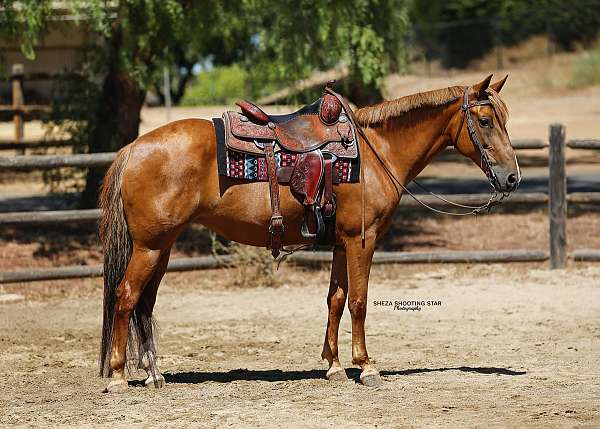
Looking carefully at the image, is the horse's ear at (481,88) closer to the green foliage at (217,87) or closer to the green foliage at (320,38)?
the green foliage at (320,38)

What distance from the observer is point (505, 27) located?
35906 mm

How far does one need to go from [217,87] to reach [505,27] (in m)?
12.3

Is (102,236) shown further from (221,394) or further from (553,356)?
(553,356)

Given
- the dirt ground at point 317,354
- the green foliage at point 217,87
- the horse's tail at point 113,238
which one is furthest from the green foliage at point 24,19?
the green foliage at point 217,87

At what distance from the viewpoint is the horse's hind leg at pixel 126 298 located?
242 inches

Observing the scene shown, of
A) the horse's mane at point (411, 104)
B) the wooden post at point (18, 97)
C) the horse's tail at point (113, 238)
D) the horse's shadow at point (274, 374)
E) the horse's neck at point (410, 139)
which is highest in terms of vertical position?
the wooden post at point (18, 97)

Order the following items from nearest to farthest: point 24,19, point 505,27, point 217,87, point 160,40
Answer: point 24,19, point 160,40, point 505,27, point 217,87

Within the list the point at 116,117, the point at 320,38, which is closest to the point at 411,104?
the point at 320,38

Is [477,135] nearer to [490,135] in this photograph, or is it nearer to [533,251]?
[490,135]

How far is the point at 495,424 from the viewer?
17.4 ft

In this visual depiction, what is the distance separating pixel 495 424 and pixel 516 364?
1712 mm

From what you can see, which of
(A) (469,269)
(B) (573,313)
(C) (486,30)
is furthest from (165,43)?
(C) (486,30)

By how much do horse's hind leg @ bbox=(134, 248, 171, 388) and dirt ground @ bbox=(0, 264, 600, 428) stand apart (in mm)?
101

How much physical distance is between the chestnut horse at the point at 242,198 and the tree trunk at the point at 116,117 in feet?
20.9
